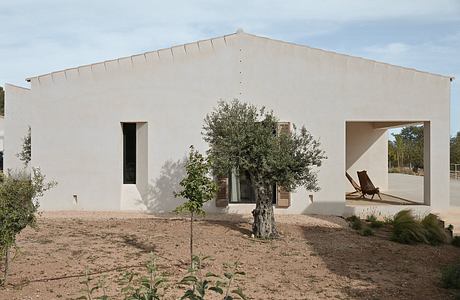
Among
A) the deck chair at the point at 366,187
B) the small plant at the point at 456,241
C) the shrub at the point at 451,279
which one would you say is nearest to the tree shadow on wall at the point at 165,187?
the deck chair at the point at 366,187

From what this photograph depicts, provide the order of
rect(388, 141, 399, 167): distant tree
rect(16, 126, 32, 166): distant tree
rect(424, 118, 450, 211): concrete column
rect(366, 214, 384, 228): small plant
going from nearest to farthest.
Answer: rect(366, 214, 384, 228): small plant → rect(424, 118, 450, 211): concrete column → rect(16, 126, 32, 166): distant tree → rect(388, 141, 399, 167): distant tree

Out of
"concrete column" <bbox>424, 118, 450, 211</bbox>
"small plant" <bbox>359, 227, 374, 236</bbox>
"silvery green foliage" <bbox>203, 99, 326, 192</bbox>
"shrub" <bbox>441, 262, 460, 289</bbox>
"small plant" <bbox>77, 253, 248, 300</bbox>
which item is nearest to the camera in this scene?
"small plant" <bbox>77, 253, 248, 300</bbox>

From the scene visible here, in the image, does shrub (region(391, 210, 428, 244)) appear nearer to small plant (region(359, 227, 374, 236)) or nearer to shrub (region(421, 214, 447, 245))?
shrub (region(421, 214, 447, 245))

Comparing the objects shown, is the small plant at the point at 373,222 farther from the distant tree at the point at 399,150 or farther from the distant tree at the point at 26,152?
the distant tree at the point at 399,150

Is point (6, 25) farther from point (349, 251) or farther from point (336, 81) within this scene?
point (349, 251)

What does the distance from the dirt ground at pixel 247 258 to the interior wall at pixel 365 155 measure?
8.04 metres

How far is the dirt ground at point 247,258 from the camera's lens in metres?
6.61

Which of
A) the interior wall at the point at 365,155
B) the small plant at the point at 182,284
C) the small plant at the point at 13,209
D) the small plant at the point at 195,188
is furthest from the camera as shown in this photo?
the interior wall at the point at 365,155

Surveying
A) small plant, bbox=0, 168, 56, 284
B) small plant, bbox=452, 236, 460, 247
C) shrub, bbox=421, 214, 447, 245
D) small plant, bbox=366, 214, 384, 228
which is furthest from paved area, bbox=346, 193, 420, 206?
small plant, bbox=0, 168, 56, 284

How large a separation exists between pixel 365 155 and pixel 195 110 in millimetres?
9240

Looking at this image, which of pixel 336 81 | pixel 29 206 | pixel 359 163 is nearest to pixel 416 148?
pixel 359 163

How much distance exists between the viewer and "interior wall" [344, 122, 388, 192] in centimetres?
1975

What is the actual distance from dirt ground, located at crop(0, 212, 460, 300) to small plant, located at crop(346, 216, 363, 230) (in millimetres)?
240

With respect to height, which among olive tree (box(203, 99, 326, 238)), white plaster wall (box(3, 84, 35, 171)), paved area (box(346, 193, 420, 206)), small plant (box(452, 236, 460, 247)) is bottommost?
small plant (box(452, 236, 460, 247))
